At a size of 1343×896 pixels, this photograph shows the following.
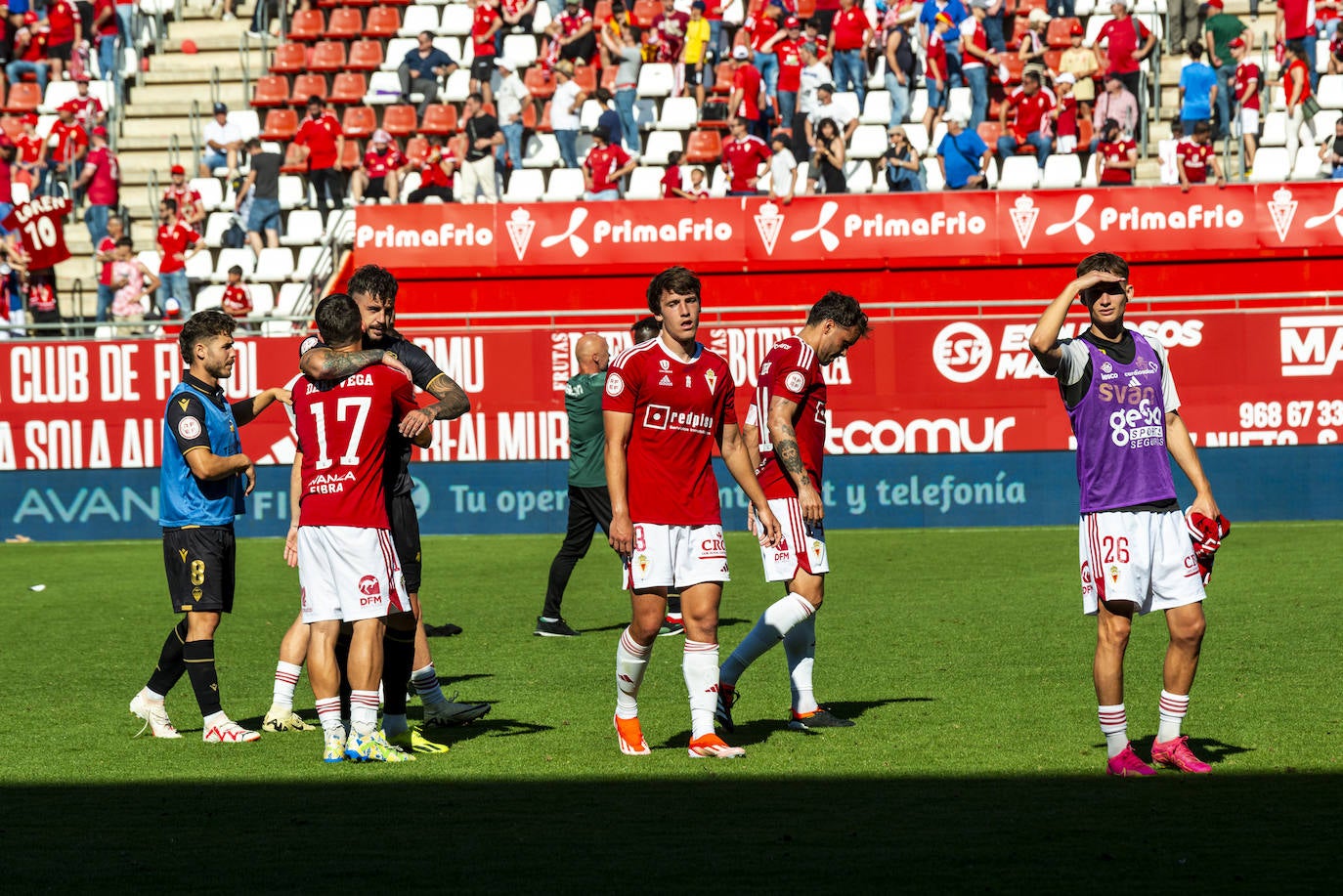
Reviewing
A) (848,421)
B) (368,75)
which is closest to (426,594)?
(848,421)

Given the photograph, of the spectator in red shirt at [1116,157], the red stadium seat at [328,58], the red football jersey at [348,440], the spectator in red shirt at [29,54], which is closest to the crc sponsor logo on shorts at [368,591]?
the red football jersey at [348,440]

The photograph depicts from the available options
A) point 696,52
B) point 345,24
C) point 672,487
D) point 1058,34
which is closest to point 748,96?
point 696,52

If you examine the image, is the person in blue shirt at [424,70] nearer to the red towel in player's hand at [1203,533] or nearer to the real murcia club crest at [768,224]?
the real murcia club crest at [768,224]

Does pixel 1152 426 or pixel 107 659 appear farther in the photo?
pixel 107 659

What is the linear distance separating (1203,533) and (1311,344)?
13.7m

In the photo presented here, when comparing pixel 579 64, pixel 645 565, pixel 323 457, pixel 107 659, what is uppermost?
pixel 579 64

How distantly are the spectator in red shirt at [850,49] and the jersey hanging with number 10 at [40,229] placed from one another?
11407 mm

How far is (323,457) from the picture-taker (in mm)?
7902

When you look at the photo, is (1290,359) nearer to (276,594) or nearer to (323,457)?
(276,594)

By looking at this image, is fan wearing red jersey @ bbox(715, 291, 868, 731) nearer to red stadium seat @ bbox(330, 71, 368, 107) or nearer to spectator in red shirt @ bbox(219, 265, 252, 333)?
spectator in red shirt @ bbox(219, 265, 252, 333)

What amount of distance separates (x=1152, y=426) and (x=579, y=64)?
835 inches

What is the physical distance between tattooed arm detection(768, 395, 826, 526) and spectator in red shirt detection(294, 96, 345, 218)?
19.0 metres

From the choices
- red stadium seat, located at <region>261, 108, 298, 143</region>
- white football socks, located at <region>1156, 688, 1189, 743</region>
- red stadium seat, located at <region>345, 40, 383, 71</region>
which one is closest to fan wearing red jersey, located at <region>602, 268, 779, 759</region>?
white football socks, located at <region>1156, 688, 1189, 743</region>

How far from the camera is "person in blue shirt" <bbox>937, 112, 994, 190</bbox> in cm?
2395
